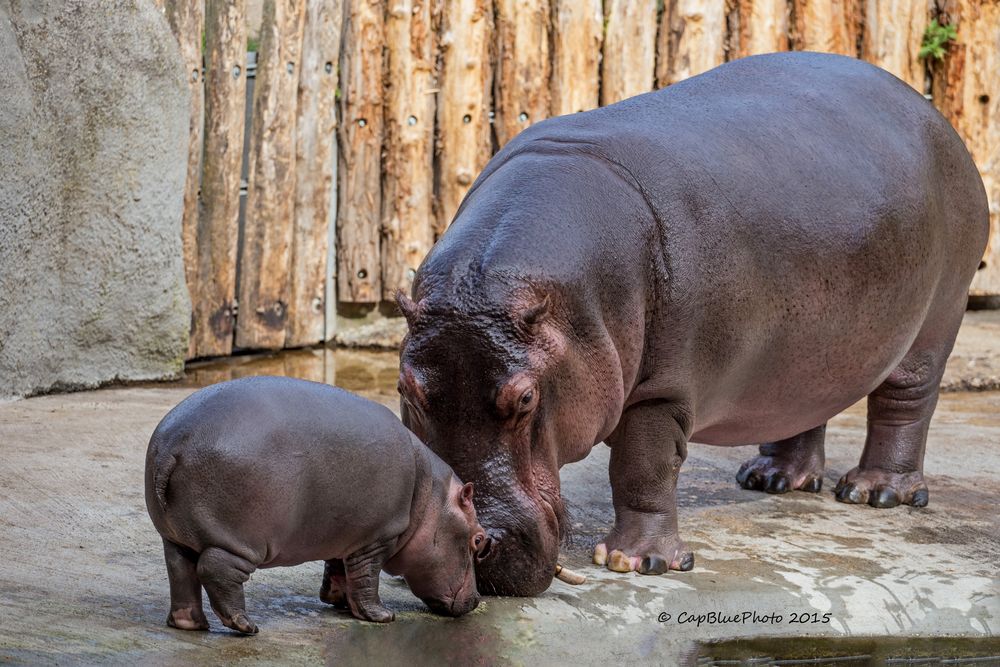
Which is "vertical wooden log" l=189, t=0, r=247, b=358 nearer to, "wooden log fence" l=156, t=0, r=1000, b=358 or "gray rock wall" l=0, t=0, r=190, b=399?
"wooden log fence" l=156, t=0, r=1000, b=358

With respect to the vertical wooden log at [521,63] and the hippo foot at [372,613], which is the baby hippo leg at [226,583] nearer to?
the hippo foot at [372,613]

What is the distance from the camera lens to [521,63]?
8008mm

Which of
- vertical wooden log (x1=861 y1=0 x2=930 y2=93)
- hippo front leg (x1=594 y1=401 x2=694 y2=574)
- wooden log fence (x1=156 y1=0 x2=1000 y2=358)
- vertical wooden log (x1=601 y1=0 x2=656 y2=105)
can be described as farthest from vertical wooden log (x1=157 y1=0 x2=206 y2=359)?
vertical wooden log (x1=861 y1=0 x2=930 y2=93)

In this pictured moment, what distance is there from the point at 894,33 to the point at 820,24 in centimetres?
54

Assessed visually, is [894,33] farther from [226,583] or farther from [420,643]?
[226,583]

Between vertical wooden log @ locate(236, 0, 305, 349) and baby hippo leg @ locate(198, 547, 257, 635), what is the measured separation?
4.92 m

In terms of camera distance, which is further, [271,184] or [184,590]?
[271,184]

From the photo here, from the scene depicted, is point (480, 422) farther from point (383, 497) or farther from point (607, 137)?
point (607, 137)

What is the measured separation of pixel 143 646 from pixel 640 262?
162 centimetres

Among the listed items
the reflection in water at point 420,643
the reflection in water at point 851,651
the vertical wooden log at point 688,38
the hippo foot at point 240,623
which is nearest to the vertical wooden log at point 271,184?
the vertical wooden log at point 688,38

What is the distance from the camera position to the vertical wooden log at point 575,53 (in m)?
8.02

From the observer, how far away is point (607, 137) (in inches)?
155

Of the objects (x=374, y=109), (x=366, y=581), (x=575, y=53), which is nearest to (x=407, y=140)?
(x=374, y=109)

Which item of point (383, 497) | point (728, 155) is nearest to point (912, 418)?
point (728, 155)
